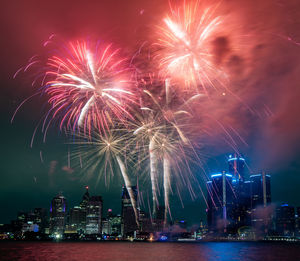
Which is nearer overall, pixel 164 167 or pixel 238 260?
pixel 164 167

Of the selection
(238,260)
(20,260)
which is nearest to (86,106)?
(20,260)

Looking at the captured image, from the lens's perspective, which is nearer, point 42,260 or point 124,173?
point 124,173

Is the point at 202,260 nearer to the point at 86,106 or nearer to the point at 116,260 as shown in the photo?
the point at 116,260

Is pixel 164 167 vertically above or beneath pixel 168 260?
above

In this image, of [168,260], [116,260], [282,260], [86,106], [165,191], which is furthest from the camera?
[282,260]

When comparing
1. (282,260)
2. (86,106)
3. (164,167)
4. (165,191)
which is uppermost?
(86,106)

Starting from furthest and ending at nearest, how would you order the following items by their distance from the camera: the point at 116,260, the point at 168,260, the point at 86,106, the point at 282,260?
the point at 282,260, the point at 168,260, the point at 116,260, the point at 86,106

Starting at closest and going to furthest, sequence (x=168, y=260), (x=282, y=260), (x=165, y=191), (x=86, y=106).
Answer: (x=86, y=106) → (x=165, y=191) → (x=168, y=260) → (x=282, y=260)

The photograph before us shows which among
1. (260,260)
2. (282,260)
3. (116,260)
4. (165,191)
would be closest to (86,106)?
(165,191)

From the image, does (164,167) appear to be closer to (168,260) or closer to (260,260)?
(168,260)
